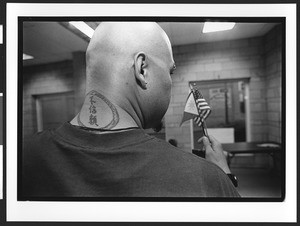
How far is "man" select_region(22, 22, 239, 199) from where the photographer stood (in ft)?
4.26

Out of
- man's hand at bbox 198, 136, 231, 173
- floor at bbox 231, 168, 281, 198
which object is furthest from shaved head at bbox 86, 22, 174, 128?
floor at bbox 231, 168, 281, 198

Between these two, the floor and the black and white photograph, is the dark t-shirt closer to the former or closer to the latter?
the black and white photograph

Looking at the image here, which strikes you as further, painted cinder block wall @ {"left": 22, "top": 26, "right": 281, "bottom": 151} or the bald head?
painted cinder block wall @ {"left": 22, "top": 26, "right": 281, "bottom": 151}

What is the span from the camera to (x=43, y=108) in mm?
1502

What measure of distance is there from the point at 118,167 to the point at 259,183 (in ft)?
2.54

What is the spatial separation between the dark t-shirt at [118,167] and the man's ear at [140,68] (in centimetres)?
24

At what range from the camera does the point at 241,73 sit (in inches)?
60.6

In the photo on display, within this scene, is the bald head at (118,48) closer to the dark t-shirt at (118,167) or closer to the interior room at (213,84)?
the interior room at (213,84)

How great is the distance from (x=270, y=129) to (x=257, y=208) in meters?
0.43

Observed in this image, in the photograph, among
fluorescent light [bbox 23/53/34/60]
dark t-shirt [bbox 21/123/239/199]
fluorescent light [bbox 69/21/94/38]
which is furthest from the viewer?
fluorescent light [bbox 23/53/34/60]

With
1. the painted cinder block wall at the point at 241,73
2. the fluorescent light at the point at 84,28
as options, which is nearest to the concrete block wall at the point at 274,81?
the painted cinder block wall at the point at 241,73

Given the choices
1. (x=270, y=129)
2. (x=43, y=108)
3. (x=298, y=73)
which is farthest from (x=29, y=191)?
(x=298, y=73)

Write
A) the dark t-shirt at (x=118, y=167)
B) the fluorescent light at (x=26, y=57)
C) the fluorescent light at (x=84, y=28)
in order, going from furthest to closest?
the fluorescent light at (x=26, y=57)
the fluorescent light at (x=84, y=28)
the dark t-shirt at (x=118, y=167)

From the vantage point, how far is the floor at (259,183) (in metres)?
1.50
